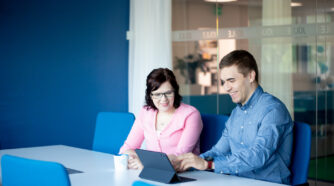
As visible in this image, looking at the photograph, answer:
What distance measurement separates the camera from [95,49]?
613 centimetres

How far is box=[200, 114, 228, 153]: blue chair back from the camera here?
3461 millimetres

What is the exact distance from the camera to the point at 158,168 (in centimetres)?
270

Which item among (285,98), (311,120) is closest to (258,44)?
(285,98)

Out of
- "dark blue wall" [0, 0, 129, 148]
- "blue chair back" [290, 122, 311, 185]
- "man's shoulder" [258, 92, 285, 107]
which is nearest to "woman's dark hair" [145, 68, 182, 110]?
"man's shoulder" [258, 92, 285, 107]

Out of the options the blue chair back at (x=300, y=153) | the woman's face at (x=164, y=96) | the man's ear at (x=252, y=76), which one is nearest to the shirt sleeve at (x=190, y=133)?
the woman's face at (x=164, y=96)

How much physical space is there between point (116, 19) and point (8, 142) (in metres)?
2.11

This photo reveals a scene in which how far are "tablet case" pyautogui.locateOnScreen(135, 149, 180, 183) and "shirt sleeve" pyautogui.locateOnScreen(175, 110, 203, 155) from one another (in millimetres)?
647

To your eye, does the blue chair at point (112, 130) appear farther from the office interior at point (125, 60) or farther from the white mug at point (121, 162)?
the office interior at point (125, 60)

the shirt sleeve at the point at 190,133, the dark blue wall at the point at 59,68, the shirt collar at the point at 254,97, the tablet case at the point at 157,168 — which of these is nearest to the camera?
the tablet case at the point at 157,168

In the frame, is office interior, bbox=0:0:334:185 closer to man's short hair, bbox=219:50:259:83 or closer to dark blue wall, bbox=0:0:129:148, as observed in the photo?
dark blue wall, bbox=0:0:129:148

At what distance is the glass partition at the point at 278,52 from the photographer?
14.8ft

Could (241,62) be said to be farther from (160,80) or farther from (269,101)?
(160,80)

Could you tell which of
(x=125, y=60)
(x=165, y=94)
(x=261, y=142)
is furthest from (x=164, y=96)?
(x=125, y=60)

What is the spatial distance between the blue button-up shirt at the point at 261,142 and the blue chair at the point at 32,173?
1.24 meters
